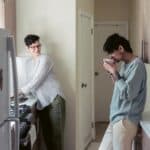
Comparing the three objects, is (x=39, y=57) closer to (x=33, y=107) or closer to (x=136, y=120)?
(x=33, y=107)

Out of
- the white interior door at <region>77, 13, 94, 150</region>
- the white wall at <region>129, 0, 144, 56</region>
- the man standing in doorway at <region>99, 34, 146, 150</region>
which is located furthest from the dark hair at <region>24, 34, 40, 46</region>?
the man standing in doorway at <region>99, 34, 146, 150</region>

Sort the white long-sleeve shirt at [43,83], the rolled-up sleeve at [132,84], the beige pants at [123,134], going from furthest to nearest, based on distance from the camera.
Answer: the white long-sleeve shirt at [43,83] → the beige pants at [123,134] → the rolled-up sleeve at [132,84]

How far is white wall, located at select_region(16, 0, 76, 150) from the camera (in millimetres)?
4945

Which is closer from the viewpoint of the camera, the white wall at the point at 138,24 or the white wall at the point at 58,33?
the white wall at the point at 58,33

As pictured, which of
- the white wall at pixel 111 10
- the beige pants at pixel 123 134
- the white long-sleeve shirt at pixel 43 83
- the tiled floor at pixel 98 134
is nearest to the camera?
the beige pants at pixel 123 134

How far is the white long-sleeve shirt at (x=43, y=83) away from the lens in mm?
4586

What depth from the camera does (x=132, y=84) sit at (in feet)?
10.2

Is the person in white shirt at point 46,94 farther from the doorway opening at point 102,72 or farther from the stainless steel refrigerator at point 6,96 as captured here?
the doorway opening at point 102,72

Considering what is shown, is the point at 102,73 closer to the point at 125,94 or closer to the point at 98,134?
the point at 98,134

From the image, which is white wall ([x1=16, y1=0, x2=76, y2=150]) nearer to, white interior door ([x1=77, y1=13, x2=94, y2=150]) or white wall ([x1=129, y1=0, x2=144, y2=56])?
white interior door ([x1=77, y1=13, x2=94, y2=150])

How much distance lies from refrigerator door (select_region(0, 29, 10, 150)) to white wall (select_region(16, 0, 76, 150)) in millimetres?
2829

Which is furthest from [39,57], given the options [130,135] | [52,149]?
[130,135]

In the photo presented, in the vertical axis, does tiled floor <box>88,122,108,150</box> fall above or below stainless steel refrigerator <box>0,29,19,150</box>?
below

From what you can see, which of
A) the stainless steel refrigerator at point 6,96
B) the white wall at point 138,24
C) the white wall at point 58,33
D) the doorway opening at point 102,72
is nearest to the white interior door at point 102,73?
the doorway opening at point 102,72
